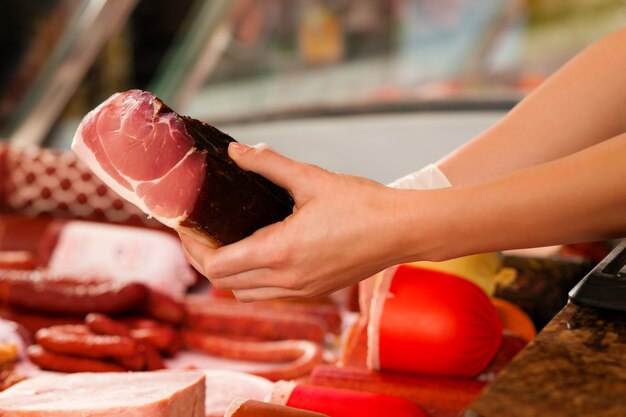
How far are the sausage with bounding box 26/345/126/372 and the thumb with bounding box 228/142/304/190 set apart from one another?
3.95 ft

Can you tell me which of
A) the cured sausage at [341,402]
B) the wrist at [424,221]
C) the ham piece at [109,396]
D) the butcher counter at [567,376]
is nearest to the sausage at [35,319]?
the ham piece at [109,396]

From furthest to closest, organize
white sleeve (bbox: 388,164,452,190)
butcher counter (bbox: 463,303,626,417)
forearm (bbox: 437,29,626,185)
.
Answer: white sleeve (bbox: 388,164,452,190) → forearm (bbox: 437,29,626,185) → butcher counter (bbox: 463,303,626,417)

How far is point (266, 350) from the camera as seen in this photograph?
2.59 metres

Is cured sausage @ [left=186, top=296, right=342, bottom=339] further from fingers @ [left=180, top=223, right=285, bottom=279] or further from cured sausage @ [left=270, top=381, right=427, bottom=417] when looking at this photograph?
fingers @ [left=180, top=223, right=285, bottom=279]

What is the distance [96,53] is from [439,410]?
577 centimetres

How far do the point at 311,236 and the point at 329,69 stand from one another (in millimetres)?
4877

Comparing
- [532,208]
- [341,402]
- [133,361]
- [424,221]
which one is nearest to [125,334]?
[133,361]

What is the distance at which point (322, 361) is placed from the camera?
2.39 metres

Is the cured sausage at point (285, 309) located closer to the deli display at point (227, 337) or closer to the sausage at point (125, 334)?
the deli display at point (227, 337)

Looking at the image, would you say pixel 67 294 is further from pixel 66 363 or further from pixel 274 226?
pixel 274 226

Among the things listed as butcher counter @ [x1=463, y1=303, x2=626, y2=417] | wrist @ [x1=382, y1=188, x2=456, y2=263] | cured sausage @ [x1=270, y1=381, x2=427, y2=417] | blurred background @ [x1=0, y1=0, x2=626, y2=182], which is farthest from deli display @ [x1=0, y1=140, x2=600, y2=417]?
blurred background @ [x1=0, y1=0, x2=626, y2=182]

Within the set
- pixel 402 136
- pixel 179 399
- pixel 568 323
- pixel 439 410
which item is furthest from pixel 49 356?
pixel 402 136

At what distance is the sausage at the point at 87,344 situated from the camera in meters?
2.20

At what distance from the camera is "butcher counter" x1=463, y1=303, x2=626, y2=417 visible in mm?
817
